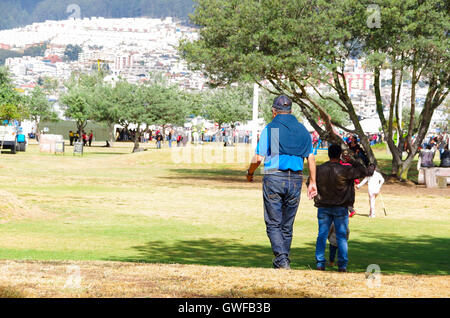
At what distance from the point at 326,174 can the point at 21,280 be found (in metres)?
4.74

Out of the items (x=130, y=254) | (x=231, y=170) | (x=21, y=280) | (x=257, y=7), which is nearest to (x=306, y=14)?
(x=257, y=7)

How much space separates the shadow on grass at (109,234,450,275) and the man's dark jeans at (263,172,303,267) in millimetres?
1621

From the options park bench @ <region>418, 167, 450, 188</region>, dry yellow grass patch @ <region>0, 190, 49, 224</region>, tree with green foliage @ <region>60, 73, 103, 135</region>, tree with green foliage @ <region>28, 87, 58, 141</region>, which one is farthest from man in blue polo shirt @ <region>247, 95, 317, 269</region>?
tree with green foliage @ <region>28, 87, 58, 141</region>

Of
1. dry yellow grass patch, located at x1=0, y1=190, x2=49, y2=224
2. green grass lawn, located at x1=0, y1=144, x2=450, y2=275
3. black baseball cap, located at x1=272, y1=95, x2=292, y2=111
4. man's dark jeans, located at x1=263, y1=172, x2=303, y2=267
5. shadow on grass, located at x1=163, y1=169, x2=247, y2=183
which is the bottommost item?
shadow on grass, located at x1=163, y1=169, x2=247, y2=183

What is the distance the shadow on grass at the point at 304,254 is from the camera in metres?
11.0

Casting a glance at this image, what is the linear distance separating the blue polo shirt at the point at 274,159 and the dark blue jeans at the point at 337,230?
155cm

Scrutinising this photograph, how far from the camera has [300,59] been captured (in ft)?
96.0

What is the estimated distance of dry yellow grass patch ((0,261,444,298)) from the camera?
21.2 ft

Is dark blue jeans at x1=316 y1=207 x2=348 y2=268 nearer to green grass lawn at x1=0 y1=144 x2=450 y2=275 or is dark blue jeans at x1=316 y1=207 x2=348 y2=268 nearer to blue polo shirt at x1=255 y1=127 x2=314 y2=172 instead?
green grass lawn at x1=0 y1=144 x2=450 y2=275

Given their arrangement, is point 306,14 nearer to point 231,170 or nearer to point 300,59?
point 300,59

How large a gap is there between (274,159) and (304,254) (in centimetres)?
399

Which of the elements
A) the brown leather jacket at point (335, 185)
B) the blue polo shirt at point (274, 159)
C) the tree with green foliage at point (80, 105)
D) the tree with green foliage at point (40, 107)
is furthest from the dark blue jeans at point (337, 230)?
the tree with green foliage at point (40, 107)

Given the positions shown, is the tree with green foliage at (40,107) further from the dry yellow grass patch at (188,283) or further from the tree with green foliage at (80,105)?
the dry yellow grass patch at (188,283)

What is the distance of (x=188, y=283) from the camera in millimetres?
7074
